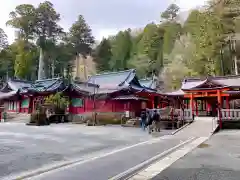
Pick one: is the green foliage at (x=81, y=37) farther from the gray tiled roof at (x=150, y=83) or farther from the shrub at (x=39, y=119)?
the shrub at (x=39, y=119)

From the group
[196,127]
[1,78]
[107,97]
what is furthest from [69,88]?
[1,78]

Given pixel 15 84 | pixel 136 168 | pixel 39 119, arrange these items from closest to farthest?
pixel 136 168, pixel 39 119, pixel 15 84

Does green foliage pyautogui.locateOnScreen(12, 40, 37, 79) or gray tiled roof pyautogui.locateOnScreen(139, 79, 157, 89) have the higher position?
green foliage pyautogui.locateOnScreen(12, 40, 37, 79)

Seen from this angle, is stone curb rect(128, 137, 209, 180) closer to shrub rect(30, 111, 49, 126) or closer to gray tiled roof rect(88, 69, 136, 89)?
shrub rect(30, 111, 49, 126)

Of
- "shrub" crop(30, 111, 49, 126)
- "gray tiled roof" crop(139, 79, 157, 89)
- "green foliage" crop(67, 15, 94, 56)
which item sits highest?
"green foliage" crop(67, 15, 94, 56)

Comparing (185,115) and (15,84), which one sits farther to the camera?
(15,84)

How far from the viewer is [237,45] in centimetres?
3372

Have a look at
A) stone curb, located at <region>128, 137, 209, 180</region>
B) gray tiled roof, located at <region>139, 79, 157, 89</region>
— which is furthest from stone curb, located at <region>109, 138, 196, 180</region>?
gray tiled roof, located at <region>139, 79, 157, 89</region>

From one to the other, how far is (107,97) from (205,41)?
612 inches

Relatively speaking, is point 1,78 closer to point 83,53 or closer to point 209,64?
point 83,53

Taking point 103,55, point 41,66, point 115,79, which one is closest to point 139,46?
point 103,55

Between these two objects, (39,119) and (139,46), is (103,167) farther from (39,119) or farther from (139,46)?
(139,46)

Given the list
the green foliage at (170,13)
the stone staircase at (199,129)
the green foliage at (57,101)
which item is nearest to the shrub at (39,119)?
the green foliage at (57,101)

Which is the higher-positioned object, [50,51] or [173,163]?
[50,51]
